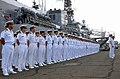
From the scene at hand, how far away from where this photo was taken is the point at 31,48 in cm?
1087

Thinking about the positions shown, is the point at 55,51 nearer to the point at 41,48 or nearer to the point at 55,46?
the point at 55,46

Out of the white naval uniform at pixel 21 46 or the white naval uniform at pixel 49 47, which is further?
the white naval uniform at pixel 49 47

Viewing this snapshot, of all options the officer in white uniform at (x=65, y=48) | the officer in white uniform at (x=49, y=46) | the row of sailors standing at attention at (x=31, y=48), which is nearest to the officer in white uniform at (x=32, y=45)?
the row of sailors standing at attention at (x=31, y=48)

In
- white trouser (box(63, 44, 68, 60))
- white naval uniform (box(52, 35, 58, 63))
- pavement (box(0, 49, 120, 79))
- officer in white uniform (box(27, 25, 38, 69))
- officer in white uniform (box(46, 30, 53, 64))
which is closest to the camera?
pavement (box(0, 49, 120, 79))

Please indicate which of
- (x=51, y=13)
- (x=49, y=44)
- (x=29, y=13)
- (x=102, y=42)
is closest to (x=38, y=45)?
(x=49, y=44)

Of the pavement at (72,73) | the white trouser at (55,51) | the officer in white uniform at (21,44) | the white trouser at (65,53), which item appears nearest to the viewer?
the pavement at (72,73)

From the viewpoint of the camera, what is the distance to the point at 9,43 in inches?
341

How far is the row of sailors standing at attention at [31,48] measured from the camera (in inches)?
341

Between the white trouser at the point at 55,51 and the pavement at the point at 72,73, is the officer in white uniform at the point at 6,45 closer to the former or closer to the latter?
the pavement at the point at 72,73

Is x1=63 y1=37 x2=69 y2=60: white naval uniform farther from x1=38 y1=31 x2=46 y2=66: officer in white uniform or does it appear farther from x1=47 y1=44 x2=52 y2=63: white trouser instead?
x1=38 y1=31 x2=46 y2=66: officer in white uniform

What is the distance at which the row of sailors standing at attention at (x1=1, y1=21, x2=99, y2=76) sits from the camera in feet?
28.4

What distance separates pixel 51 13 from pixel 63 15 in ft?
4.08

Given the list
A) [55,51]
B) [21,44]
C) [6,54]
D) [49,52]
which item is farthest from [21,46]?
[55,51]

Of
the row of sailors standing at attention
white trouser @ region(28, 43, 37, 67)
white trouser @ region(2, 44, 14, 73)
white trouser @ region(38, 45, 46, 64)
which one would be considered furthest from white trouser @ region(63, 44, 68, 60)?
white trouser @ region(2, 44, 14, 73)
